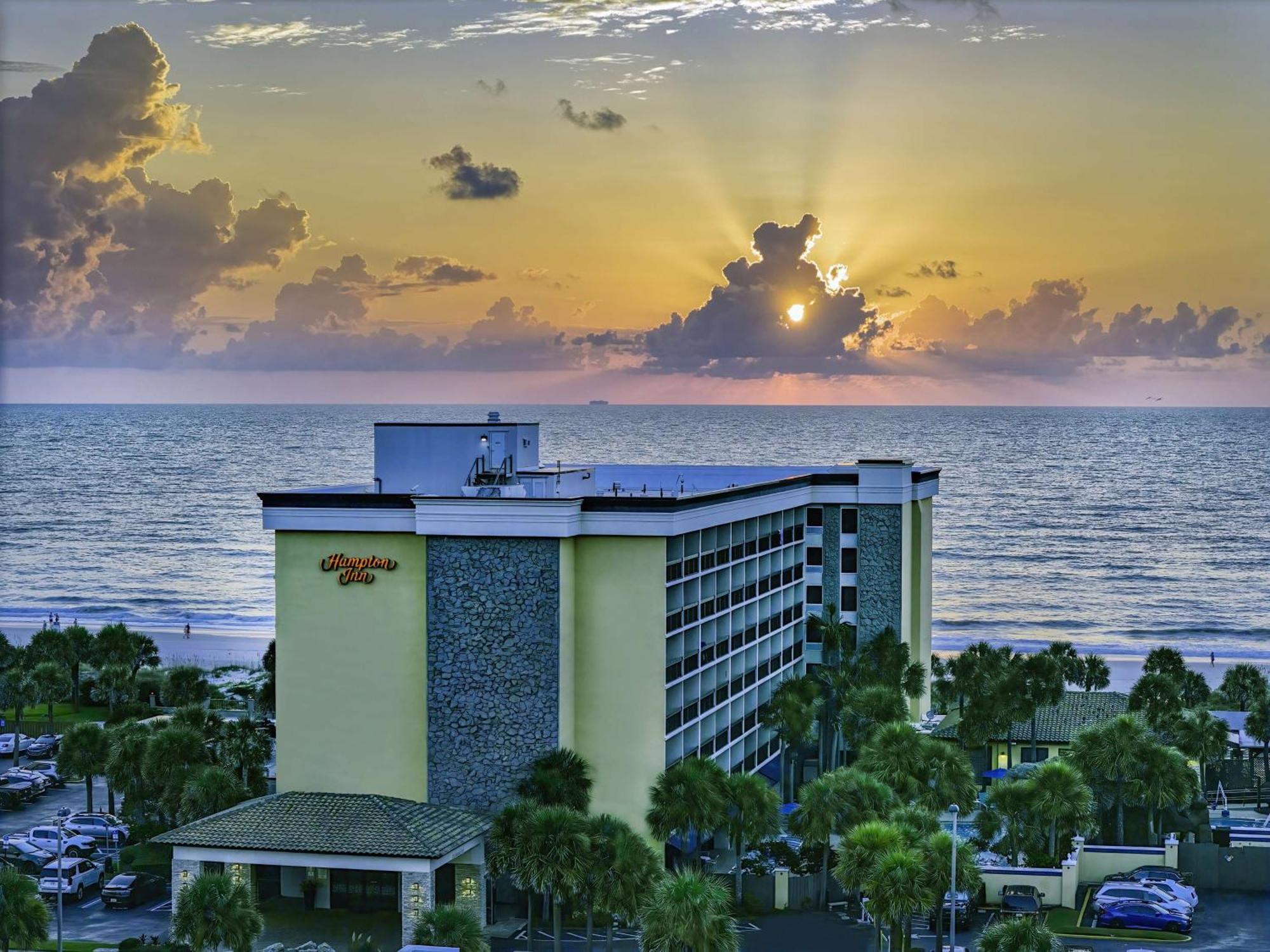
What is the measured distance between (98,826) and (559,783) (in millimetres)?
19650

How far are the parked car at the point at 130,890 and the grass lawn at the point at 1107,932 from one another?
2885cm

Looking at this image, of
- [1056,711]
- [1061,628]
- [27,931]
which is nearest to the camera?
[27,931]

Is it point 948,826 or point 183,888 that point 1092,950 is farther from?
point 183,888

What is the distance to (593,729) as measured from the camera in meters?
54.8

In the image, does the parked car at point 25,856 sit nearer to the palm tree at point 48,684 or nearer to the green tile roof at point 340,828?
the green tile roof at point 340,828

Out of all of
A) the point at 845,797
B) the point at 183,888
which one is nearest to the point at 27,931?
the point at 183,888

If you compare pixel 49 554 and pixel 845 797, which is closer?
pixel 845 797

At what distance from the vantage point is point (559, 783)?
51.9 meters

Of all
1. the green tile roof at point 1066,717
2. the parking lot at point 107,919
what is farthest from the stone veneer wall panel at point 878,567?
the parking lot at point 107,919

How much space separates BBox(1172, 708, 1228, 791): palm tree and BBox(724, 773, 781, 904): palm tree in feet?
65.5

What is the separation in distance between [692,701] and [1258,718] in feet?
89.3

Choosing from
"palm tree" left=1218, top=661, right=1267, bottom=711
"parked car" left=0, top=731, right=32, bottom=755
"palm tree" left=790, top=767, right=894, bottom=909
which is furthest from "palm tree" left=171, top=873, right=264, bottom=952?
"palm tree" left=1218, top=661, right=1267, bottom=711

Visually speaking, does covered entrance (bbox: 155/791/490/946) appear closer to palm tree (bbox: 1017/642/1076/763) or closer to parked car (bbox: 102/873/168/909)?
parked car (bbox: 102/873/168/909)

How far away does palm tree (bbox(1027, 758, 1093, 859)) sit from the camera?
177ft
